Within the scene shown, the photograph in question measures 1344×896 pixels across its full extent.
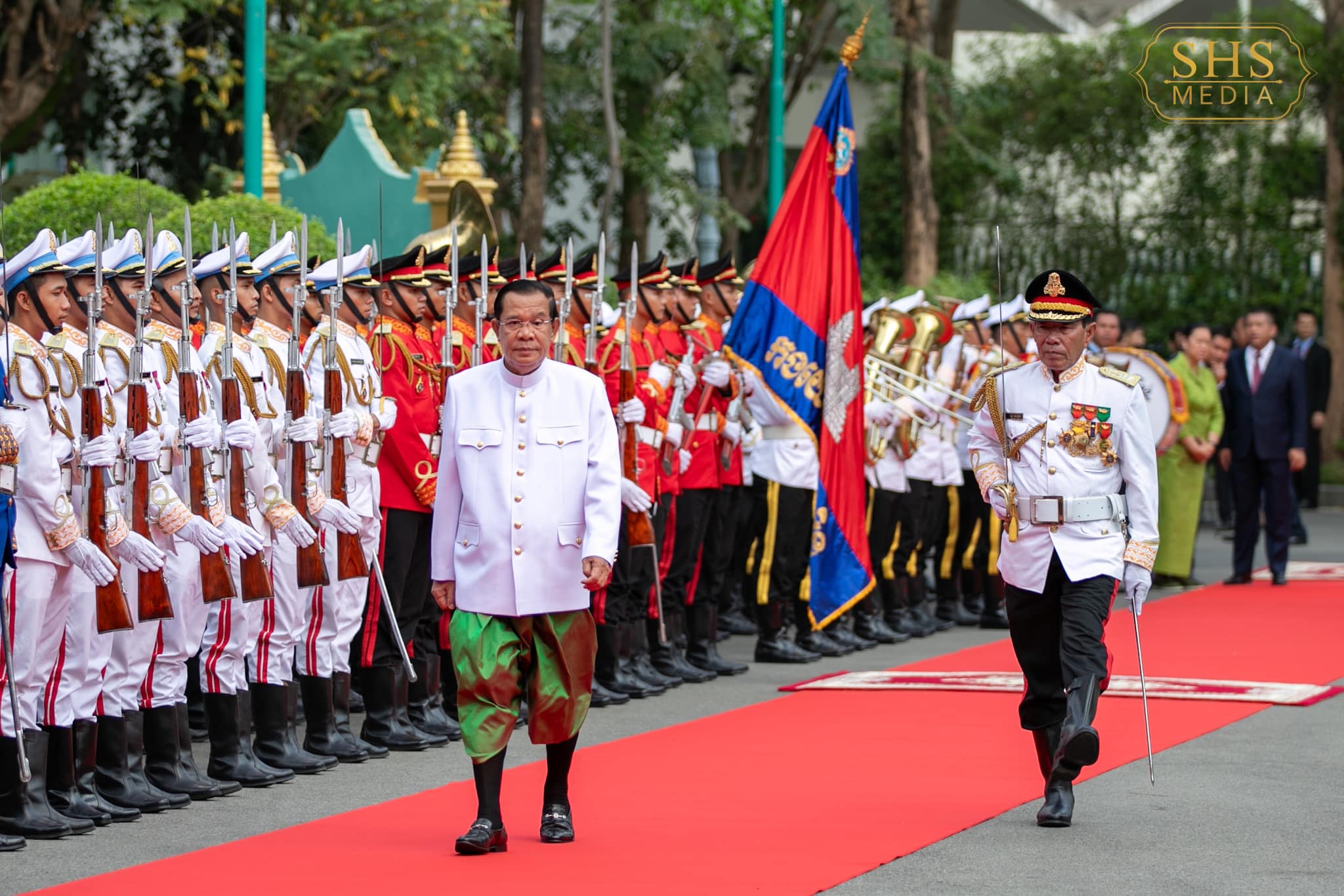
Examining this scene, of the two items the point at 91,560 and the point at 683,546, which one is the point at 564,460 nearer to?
the point at 91,560

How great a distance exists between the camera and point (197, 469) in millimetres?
7180

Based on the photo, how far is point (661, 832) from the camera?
21.8ft

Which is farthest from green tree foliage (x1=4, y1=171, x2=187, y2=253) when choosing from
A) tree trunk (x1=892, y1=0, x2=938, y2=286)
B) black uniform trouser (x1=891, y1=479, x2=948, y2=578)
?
tree trunk (x1=892, y1=0, x2=938, y2=286)

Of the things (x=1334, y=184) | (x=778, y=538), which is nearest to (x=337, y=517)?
(x=778, y=538)

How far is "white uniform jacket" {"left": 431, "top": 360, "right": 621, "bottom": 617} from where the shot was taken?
21.2 ft

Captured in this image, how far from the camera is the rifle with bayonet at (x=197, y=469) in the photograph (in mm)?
7117

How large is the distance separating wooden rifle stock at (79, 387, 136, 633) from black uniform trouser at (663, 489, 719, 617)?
13.6 ft

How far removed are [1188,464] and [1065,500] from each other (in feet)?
28.1

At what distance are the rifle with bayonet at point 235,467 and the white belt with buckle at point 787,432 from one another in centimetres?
426

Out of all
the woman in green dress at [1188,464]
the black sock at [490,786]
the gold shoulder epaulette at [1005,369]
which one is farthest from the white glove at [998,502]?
the woman in green dress at [1188,464]

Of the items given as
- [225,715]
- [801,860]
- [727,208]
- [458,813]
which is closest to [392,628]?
[225,715]

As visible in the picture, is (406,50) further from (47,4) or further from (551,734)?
(551,734)

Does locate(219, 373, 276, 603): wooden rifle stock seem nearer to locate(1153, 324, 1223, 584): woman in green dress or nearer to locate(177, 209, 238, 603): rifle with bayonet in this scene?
locate(177, 209, 238, 603): rifle with bayonet

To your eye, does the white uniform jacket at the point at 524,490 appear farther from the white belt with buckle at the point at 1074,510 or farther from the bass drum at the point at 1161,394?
the bass drum at the point at 1161,394
